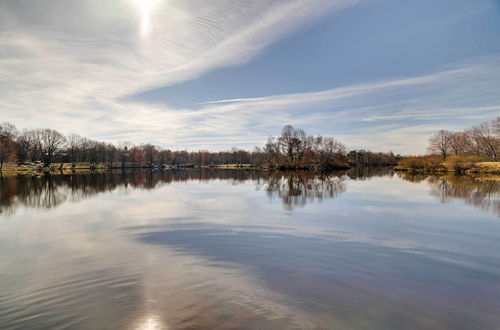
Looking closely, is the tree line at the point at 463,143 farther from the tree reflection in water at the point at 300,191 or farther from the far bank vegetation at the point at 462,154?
the tree reflection in water at the point at 300,191

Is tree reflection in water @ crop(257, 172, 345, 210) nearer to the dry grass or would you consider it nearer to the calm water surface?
the calm water surface

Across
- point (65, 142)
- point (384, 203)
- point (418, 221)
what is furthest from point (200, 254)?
point (65, 142)

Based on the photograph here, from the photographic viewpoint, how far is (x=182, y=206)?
14555 mm

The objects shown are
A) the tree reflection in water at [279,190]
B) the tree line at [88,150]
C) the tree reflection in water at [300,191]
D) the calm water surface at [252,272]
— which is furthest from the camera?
the tree line at [88,150]

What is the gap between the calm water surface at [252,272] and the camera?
403cm

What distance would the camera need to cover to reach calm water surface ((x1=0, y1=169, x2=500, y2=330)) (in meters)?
4.03

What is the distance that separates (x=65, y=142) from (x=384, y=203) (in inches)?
4143

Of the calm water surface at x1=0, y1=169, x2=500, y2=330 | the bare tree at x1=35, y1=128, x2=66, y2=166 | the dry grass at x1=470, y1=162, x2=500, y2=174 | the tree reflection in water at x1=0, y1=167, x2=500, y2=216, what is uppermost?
the bare tree at x1=35, y1=128, x2=66, y2=166

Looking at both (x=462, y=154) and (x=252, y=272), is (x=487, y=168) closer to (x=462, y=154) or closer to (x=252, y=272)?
(x=462, y=154)

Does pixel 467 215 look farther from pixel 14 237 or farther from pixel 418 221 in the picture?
pixel 14 237

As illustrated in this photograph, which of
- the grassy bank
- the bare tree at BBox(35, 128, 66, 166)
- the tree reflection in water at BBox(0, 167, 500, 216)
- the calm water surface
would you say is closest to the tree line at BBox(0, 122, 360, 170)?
the bare tree at BBox(35, 128, 66, 166)

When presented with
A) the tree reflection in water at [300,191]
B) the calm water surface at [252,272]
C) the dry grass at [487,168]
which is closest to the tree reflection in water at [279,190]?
the tree reflection in water at [300,191]

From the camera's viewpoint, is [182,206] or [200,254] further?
[182,206]

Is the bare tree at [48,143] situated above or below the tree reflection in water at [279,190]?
above
